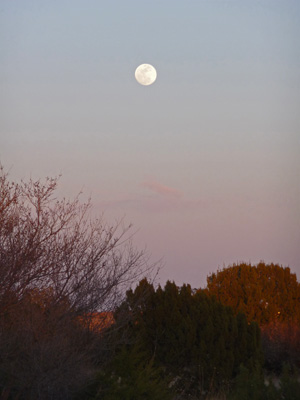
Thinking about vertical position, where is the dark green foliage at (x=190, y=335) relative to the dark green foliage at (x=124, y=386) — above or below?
above

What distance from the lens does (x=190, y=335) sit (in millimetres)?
11219

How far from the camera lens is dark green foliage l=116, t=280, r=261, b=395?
1120 centimetres

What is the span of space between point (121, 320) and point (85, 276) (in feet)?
3.45

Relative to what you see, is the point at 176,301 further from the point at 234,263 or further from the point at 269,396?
the point at 234,263

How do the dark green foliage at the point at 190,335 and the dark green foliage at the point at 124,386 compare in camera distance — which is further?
the dark green foliage at the point at 190,335

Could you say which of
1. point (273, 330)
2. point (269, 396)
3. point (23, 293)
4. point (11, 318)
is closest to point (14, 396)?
point (11, 318)

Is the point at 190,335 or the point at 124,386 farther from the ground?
the point at 190,335

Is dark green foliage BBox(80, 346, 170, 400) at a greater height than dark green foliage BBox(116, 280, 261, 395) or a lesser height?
lesser

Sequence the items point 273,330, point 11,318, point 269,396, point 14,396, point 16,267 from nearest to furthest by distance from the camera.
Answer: point 269,396 → point 14,396 → point 11,318 → point 16,267 → point 273,330

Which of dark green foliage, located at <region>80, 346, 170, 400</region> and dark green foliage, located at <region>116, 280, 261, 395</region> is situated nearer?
dark green foliage, located at <region>80, 346, 170, 400</region>

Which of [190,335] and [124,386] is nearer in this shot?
[124,386]

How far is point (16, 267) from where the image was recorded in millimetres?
10188

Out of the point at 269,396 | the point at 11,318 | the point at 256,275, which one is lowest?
the point at 269,396

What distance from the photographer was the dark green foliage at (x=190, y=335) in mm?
11203
